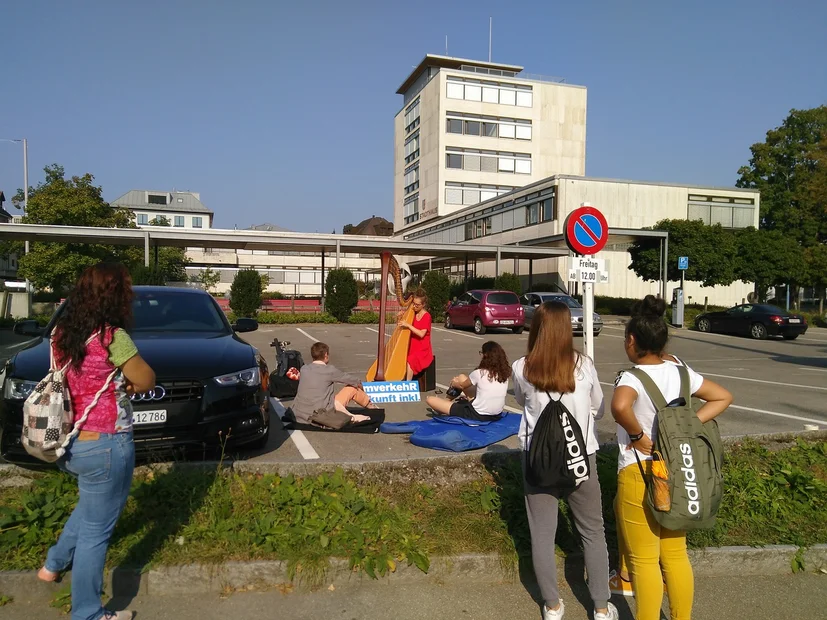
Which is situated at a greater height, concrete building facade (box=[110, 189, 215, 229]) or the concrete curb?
concrete building facade (box=[110, 189, 215, 229])

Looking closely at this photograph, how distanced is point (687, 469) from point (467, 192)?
5953cm

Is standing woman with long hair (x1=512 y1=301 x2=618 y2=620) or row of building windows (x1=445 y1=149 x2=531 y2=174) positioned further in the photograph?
row of building windows (x1=445 y1=149 x2=531 y2=174)

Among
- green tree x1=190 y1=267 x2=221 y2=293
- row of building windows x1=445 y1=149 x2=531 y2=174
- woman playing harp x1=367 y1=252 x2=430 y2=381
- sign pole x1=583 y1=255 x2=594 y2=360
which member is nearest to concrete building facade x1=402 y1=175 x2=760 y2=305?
row of building windows x1=445 y1=149 x2=531 y2=174

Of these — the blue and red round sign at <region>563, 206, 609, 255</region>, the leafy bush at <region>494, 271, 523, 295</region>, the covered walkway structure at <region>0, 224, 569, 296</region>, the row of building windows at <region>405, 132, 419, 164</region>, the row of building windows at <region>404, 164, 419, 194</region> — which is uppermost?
the row of building windows at <region>405, 132, 419, 164</region>

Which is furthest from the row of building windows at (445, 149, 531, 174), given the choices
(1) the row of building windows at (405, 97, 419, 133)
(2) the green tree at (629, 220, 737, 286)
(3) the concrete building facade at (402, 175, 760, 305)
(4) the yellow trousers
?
(4) the yellow trousers

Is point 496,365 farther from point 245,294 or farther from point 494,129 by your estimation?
point 494,129

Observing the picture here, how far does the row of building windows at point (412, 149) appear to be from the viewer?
217 feet

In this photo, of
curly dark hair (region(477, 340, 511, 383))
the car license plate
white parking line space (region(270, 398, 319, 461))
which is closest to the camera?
the car license plate

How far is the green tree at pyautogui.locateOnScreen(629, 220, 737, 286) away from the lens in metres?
31.7

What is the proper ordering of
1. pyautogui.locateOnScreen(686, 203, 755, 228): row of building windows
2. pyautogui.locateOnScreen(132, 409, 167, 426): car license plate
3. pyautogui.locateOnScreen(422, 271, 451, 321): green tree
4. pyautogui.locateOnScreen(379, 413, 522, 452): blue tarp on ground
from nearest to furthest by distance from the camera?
pyautogui.locateOnScreen(132, 409, 167, 426): car license plate < pyautogui.locateOnScreen(379, 413, 522, 452): blue tarp on ground < pyautogui.locateOnScreen(422, 271, 451, 321): green tree < pyautogui.locateOnScreen(686, 203, 755, 228): row of building windows

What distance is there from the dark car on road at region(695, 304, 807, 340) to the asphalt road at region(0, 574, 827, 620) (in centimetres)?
2134

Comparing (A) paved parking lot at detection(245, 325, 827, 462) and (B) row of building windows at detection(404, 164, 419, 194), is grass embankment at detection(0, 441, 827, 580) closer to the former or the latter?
(A) paved parking lot at detection(245, 325, 827, 462)

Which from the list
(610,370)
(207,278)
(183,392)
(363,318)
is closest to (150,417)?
(183,392)

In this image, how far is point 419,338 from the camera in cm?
973
